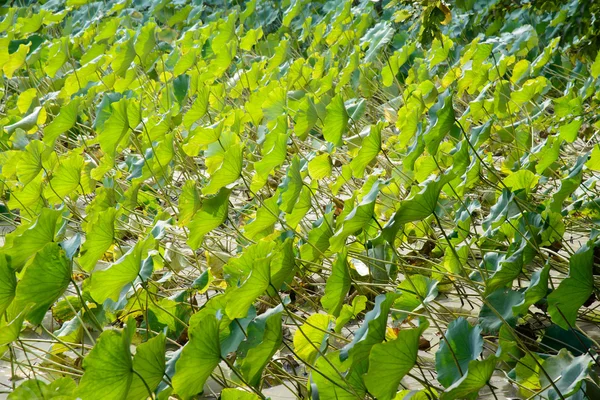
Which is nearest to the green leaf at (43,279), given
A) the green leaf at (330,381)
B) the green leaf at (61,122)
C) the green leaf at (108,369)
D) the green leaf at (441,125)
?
the green leaf at (108,369)

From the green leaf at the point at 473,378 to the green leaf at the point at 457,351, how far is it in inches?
2.3

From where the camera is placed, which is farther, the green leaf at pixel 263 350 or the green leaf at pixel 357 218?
the green leaf at pixel 357 218

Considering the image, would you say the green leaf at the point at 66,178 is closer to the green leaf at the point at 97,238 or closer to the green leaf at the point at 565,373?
the green leaf at the point at 97,238

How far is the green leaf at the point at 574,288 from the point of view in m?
1.22

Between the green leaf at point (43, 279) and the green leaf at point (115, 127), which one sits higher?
the green leaf at point (43, 279)

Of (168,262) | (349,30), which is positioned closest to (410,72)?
(349,30)

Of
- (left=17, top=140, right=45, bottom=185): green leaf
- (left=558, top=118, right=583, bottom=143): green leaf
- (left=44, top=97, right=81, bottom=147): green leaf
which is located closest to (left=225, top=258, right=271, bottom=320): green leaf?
(left=558, top=118, right=583, bottom=143): green leaf

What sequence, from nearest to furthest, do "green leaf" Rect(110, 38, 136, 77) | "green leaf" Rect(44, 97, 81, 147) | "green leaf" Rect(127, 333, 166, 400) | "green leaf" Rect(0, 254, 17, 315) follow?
1. "green leaf" Rect(127, 333, 166, 400)
2. "green leaf" Rect(0, 254, 17, 315)
3. "green leaf" Rect(44, 97, 81, 147)
4. "green leaf" Rect(110, 38, 136, 77)

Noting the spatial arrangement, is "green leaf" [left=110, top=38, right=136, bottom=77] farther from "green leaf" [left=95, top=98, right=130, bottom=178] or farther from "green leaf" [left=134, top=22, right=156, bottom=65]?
"green leaf" [left=95, top=98, right=130, bottom=178]

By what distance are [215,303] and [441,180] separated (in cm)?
47

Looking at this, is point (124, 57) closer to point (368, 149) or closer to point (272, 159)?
point (272, 159)

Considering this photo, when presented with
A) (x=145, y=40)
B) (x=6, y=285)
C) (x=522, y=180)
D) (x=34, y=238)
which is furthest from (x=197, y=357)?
(x=145, y=40)

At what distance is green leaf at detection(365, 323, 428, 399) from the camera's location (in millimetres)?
1117

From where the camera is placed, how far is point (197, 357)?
119 centimetres
